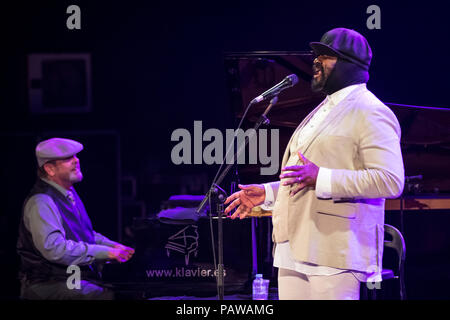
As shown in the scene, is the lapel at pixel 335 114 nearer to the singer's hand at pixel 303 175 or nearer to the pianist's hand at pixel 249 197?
the singer's hand at pixel 303 175

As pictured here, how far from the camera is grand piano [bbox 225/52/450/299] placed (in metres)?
4.44

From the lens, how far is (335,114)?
2387mm

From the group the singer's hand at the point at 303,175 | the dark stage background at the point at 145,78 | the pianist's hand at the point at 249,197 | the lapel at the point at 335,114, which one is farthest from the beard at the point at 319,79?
the dark stage background at the point at 145,78

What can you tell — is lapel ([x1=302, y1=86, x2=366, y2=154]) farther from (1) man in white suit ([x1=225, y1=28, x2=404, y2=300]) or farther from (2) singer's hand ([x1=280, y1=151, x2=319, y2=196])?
(2) singer's hand ([x1=280, y1=151, x2=319, y2=196])

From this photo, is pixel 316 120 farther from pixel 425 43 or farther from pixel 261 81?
pixel 425 43

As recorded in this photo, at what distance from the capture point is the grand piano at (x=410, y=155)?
444cm

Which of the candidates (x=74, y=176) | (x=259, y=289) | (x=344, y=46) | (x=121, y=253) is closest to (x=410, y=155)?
(x=259, y=289)

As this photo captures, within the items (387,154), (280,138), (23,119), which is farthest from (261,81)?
(23,119)

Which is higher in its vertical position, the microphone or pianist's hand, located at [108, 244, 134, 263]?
the microphone

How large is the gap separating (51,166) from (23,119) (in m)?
2.56

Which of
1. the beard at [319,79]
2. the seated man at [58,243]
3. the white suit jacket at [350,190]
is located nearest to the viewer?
the white suit jacket at [350,190]

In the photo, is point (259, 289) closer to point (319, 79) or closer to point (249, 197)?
point (249, 197)

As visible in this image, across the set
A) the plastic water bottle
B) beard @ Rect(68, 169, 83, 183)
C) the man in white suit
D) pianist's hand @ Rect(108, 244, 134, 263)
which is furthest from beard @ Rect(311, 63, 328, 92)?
beard @ Rect(68, 169, 83, 183)

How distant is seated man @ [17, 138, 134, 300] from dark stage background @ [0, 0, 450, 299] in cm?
171
